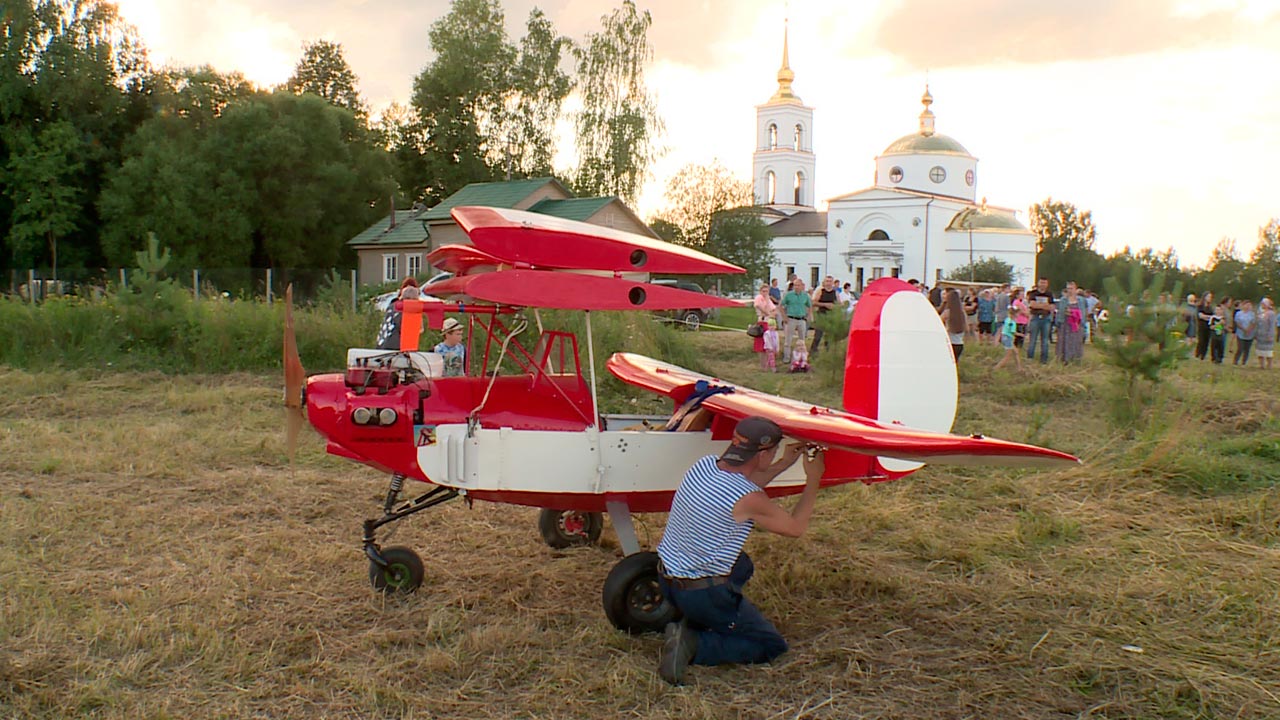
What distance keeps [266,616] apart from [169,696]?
89cm

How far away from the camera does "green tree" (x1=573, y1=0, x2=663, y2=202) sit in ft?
132

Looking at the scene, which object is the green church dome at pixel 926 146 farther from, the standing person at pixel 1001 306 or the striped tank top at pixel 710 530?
the striped tank top at pixel 710 530

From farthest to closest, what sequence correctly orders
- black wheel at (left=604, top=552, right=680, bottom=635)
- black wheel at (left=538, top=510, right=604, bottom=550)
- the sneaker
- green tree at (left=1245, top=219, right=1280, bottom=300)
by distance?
green tree at (left=1245, top=219, right=1280, bottom=300) < black wheel at (left=538, top=510, right=604, bottom=550) < black wheel at (left=604, top=552, right=680, bottom=635) < the sneaker

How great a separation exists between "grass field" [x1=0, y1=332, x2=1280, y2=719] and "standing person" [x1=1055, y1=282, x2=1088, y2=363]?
25.2 feet

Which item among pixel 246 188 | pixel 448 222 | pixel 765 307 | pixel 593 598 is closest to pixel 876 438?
pixel 593 598

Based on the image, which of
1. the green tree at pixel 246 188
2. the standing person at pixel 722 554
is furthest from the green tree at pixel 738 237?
the standing person at pixel 722 554

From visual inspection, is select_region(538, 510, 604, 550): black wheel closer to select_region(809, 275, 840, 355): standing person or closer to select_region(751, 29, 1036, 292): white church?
select_region(809, 275, 840, 355): standing person

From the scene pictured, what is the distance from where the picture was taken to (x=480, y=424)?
4.92 m

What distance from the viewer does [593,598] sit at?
17.3 ft

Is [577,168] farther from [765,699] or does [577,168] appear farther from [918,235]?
[918,235]

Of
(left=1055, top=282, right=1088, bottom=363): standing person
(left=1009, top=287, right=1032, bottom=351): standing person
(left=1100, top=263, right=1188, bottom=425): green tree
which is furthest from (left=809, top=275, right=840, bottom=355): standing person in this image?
(left=1100, top=263, right=1188, bottom=425): green tree

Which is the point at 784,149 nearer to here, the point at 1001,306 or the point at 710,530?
the point at 1001,306

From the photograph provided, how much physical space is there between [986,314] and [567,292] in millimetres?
16671

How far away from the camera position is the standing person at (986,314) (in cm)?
1936
